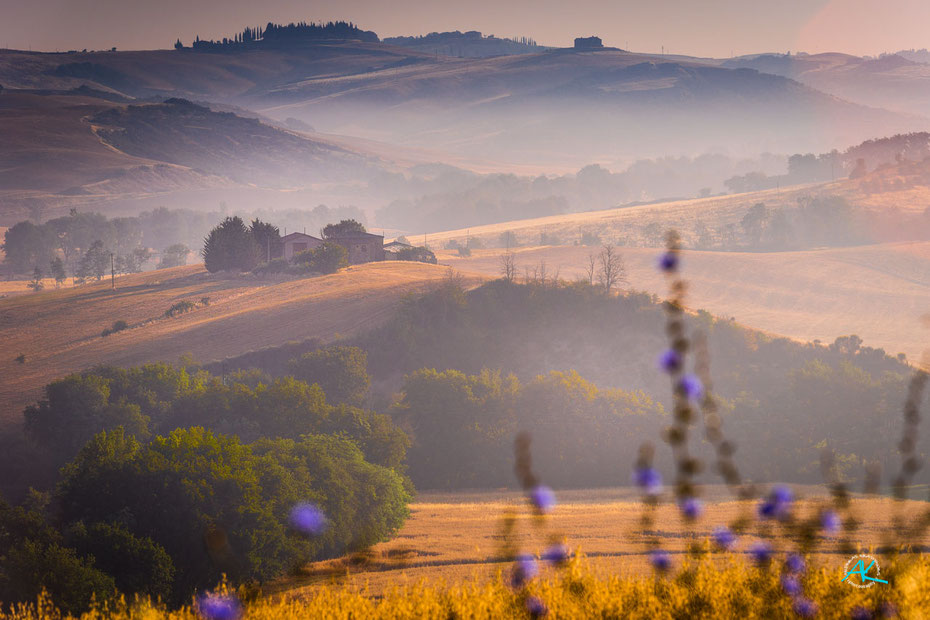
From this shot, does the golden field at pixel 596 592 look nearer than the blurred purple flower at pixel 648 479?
Yes

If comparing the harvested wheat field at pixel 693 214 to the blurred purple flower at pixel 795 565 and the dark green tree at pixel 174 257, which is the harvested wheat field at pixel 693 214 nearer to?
the dark green tree at pixel 174 257

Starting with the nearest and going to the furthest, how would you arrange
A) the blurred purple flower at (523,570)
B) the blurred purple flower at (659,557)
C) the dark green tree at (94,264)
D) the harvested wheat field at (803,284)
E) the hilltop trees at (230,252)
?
the blurred purple flower at (523,570) → the blurred purple flower at (659,557) → the harvested wheat field at (803,284) → the hilltop trees at (230,252) → the dark green tree at (94,264)

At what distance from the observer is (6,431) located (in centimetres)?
5847

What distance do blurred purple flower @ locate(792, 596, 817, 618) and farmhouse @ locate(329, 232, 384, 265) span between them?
96454 millimetres

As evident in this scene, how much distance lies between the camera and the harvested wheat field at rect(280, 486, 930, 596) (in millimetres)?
27578

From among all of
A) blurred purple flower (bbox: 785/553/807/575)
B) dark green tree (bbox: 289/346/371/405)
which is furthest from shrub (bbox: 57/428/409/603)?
dark green tree (bbox: 289/346/371/405)

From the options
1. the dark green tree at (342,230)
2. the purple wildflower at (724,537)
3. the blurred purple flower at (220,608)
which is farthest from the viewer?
the dark green tree at (342,230)

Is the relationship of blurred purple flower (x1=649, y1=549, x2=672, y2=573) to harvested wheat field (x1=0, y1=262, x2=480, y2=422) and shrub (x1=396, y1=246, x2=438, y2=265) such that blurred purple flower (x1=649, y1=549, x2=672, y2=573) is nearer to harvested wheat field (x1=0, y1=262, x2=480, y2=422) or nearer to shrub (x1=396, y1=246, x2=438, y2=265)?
harvested wheat field (x1=0, y1=262, x2=480, y2=422)

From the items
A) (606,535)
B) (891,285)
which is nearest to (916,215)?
(891,285)

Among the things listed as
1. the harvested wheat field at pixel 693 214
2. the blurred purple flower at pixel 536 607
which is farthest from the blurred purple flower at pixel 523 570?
the harvested wheat field at pixel 693 214

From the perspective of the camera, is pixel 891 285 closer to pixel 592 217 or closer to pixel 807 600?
pixel 592 217

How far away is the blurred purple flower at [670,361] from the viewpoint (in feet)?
212

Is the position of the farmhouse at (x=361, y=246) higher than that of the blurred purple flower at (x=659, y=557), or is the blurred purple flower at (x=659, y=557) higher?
the farmhouse at (x=361, y=246)

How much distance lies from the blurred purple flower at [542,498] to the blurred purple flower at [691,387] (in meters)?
16.1
